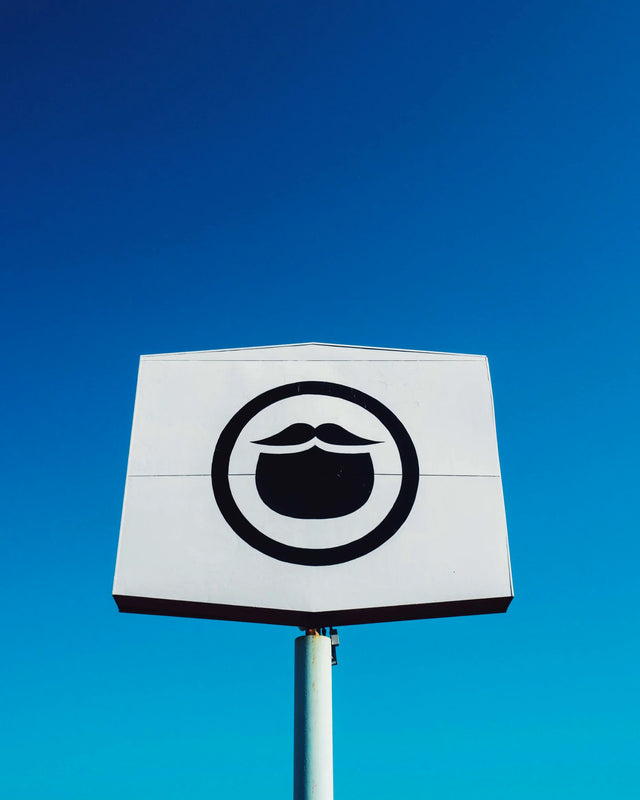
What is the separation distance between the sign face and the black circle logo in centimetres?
1

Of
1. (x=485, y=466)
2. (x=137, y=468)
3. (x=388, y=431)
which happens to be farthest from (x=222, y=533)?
(x=485, y=466)

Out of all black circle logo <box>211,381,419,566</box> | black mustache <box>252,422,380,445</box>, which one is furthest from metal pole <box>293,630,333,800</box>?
black mustache <box>252,422,380,445</box>

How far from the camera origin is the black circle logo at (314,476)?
26.3 ft

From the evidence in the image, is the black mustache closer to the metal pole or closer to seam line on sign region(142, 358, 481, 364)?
seam line on sign region(142, 358, 481, 364)

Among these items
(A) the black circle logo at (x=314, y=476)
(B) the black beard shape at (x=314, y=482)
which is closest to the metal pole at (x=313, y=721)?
(A) the black circle logo at (x=314, y=476)

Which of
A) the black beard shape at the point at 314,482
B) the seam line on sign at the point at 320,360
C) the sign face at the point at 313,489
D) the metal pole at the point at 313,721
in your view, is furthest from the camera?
the seam line on sign at the point at 320,360

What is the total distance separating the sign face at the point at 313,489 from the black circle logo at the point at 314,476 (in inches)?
0.5

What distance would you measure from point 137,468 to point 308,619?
233 centimetres

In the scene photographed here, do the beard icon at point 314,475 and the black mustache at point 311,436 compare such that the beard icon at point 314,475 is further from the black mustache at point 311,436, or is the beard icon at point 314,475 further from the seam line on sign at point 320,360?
the seam line on sign at point 320,360

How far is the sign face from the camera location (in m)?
7.73

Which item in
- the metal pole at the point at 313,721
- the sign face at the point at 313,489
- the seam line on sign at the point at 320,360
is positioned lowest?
the metal pole at the point at 313,721

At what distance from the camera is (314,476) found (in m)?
8.38

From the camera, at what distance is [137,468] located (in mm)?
8383

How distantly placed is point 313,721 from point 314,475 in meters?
2.34
